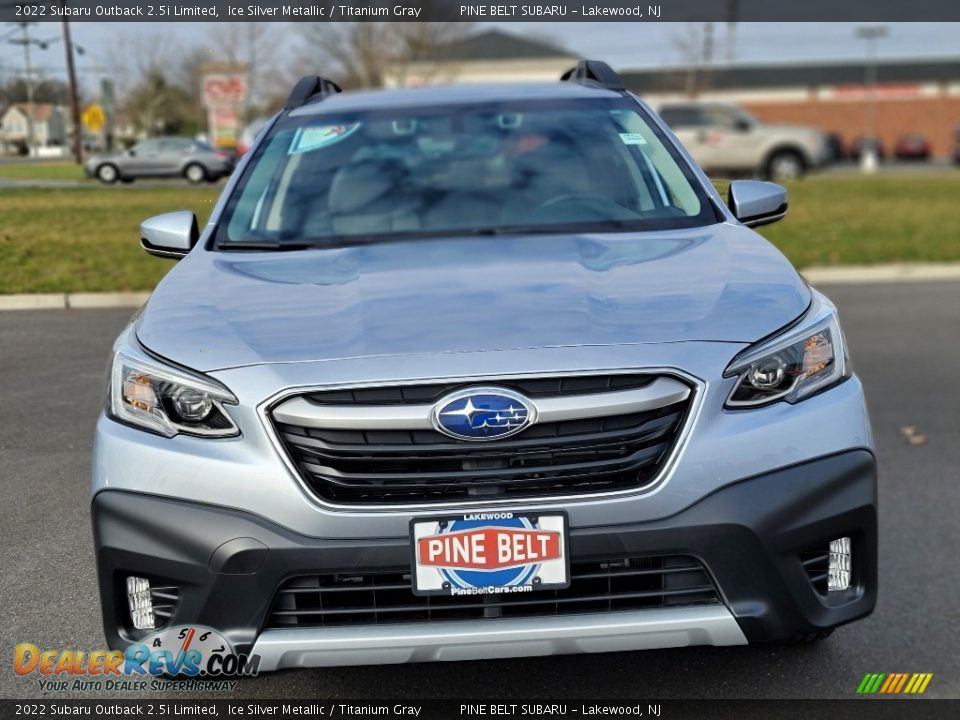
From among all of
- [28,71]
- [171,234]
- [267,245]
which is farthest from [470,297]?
[28,71]

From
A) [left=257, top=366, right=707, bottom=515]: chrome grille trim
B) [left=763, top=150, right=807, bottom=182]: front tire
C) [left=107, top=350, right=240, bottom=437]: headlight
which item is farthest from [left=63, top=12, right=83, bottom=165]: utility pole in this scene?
[left=763, top=150, right=807, bottom=182]: front tire

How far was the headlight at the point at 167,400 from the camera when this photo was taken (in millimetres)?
2670

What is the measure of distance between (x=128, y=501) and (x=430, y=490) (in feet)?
2.20

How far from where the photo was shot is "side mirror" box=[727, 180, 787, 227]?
153 inches

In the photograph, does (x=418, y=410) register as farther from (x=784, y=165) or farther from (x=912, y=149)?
(x=912, y=149)

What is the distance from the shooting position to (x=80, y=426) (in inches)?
185

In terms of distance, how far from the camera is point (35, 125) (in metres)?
5.51

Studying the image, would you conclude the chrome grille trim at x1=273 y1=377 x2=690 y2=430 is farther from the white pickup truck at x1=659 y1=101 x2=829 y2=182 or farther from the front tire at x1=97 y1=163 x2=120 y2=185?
the white pickup truck at x1=659 y1=101 x2=829 y2=182

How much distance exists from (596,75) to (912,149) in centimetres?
5826

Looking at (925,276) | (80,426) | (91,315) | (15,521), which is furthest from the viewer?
(925,276)

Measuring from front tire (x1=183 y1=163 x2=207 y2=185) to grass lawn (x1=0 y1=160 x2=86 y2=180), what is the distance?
0.49 metres

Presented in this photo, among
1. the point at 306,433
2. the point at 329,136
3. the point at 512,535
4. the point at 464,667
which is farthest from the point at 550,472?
the point at 329,136

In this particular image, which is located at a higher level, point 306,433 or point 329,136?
point 329,136

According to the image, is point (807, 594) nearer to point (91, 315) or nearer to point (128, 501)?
point (128, 501)
